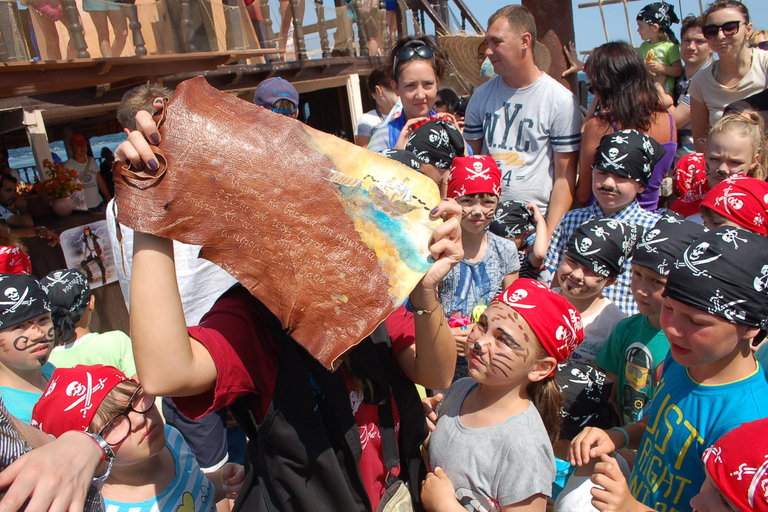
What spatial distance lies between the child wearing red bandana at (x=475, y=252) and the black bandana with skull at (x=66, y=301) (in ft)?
6.59

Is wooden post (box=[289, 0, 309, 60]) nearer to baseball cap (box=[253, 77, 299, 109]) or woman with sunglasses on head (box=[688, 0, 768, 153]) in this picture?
baseball cap (box=[253, 77, 299, 109])

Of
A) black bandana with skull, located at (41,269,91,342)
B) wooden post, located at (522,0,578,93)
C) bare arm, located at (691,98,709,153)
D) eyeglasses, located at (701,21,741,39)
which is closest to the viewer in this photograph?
black bandana with skull, located at (41,269,91,342)

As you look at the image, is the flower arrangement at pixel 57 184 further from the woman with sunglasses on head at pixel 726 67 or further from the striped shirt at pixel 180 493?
the woman with sunglasses on head at pixel 726 67

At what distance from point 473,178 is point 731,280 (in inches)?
62.8

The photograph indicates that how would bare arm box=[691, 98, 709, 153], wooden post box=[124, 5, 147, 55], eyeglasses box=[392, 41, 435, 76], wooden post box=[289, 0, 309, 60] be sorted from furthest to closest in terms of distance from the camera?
wooden post box=[289, 0, 309, 60]
wooden post box=[124, 5, 147, 55]
bare arm box=[691, 98, 709, 153]
eyeglasses box=[392, 41, 435, 76]

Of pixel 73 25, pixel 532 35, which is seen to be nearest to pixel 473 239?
pixel 532 35

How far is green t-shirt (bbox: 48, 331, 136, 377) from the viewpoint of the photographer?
2754mm

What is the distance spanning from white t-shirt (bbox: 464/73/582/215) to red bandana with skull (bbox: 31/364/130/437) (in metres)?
2.64

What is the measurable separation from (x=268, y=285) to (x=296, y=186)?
25 centimetres

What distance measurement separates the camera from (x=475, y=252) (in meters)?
2.92

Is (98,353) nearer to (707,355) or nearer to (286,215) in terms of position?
(286,215)

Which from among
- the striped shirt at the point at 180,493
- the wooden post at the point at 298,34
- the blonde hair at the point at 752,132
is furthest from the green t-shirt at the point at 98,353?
the wooden post at the point at 298,34

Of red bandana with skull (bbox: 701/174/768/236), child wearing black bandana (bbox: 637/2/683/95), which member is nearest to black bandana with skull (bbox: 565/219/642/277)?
red bandana with skull (bbox: 701/174/768/236)

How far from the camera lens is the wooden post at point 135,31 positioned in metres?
6.33
